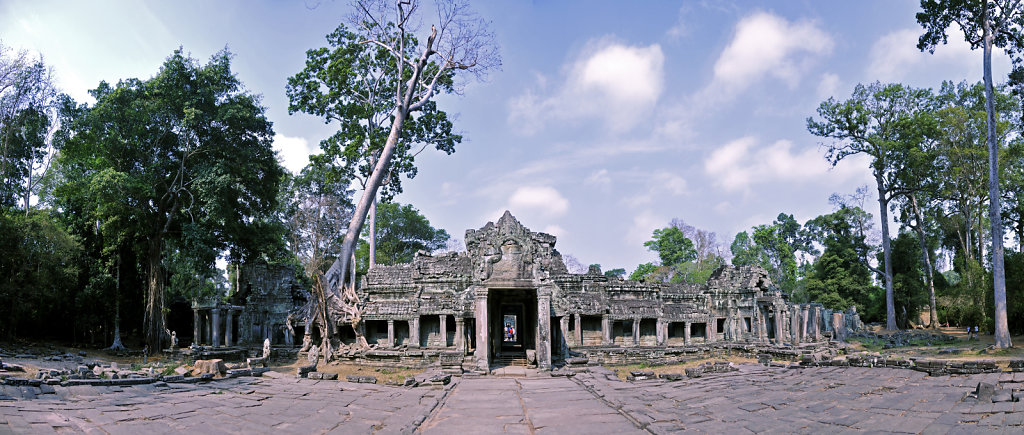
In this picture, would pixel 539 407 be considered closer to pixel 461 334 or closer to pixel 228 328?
pixel 461 334

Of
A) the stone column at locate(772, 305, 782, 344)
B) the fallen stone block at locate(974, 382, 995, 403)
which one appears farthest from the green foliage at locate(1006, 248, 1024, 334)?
the fallen stone block at locate(974, 382, 995, 403)

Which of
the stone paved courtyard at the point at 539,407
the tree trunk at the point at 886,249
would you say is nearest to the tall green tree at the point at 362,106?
the stone paved courtyard at the point at 539,407

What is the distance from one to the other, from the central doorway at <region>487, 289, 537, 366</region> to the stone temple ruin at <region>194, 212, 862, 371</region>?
5 centimetres

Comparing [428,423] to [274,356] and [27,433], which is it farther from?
[274,356]

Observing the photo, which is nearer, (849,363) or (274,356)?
(849,363)

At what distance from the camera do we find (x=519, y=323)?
21016mm

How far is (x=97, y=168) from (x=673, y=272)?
46357 millimetres

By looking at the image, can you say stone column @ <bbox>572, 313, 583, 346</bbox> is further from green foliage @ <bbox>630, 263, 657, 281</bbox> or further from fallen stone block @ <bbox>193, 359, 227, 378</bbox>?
green foliage @ <bbox>630, 263, 657, 281</bbox>

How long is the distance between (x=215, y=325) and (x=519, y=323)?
13.1 m

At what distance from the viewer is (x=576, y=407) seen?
9430 mm

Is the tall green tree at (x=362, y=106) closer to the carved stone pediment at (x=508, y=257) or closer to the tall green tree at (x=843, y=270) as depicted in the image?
the carved stone pediment at (x=508, y=257)

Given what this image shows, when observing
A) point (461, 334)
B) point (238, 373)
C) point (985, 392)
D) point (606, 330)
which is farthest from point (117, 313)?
point (985, 392)

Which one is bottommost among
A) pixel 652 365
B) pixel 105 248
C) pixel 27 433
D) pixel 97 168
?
pixel 652 365

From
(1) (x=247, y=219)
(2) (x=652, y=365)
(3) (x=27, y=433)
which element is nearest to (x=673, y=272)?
(2) (x=652, y=365)
